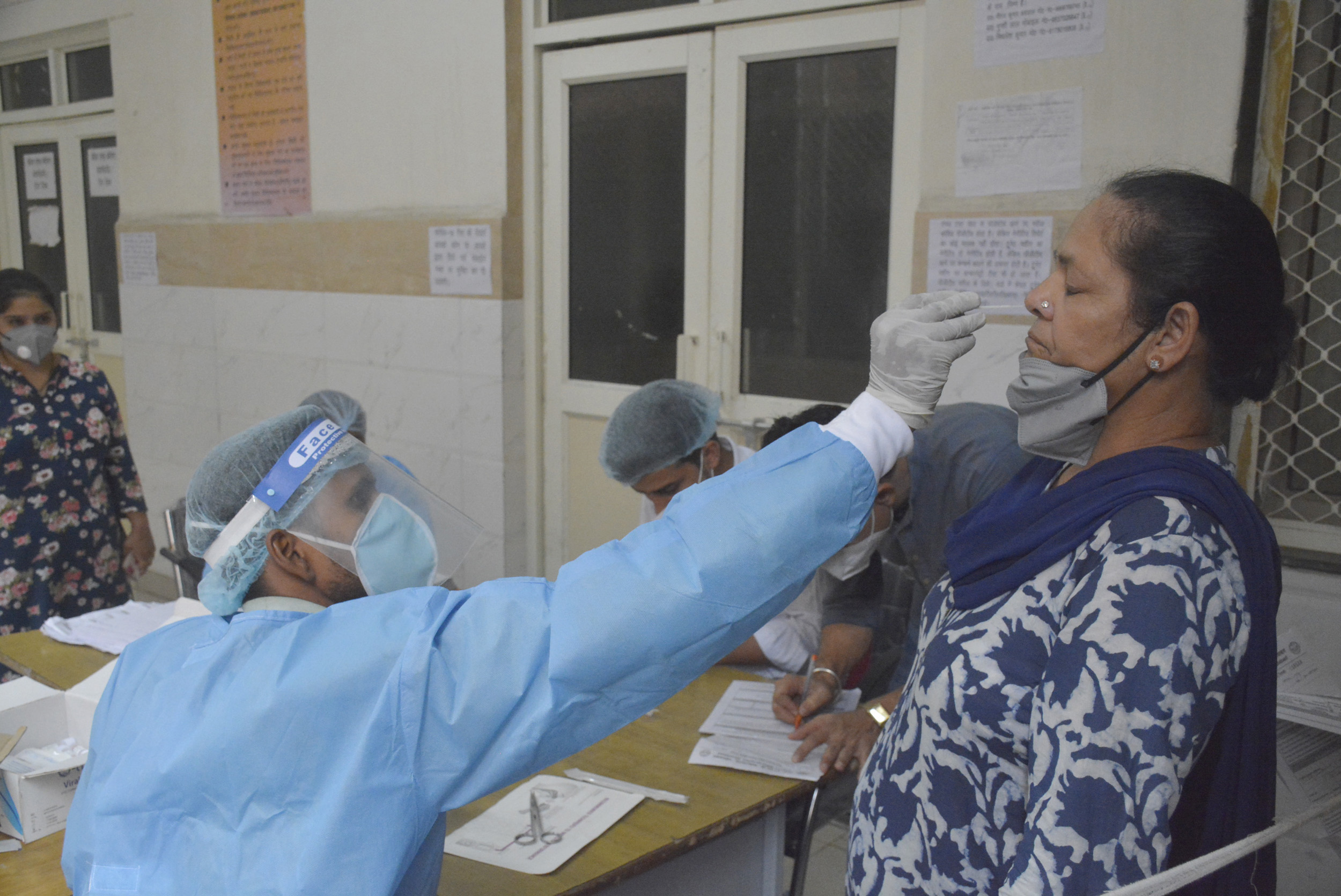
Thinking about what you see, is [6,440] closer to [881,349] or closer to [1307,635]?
[881,349]

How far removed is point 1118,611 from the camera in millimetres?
1014

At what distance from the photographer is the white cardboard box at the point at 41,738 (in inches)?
65.4

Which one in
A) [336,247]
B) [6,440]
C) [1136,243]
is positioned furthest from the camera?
[336,247]

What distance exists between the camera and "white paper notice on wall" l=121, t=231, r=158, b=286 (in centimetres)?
507

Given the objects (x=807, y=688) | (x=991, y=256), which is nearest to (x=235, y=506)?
(x=807, y=688)

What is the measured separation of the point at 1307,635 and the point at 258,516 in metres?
2.34

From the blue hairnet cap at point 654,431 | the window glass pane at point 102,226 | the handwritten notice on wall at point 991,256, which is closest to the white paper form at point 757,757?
the blue hairnet cap at point 654,431

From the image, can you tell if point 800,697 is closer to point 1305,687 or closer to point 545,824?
point 545,824

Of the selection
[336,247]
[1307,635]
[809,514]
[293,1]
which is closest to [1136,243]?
[809,514]

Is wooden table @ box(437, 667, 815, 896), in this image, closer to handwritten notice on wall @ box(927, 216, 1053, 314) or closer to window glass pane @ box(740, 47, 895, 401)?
handwritten notice on wall @ box(927, 216, 1053, 314)

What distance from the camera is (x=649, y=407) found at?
7.84 ft

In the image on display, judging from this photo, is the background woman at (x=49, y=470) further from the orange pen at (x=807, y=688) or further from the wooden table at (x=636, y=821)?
the orange pen at (x=807, y=688)

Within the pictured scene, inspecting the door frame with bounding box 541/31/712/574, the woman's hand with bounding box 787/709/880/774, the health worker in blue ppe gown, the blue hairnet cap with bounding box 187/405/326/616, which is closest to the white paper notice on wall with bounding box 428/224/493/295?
the door frame with bounding box 541/31/712/574

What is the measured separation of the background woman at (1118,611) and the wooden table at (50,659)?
1.97 meters
